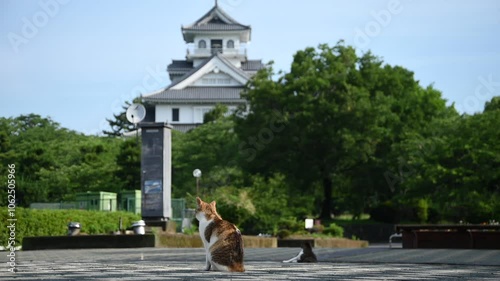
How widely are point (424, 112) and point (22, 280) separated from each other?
4273cm

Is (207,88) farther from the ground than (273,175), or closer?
farther from the ground

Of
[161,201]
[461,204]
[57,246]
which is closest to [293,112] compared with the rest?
[461,204]

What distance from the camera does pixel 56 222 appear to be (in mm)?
24891

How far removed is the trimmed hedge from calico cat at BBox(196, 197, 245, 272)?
42.1ft

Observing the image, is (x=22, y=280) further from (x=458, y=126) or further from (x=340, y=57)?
(x=340, y=57)

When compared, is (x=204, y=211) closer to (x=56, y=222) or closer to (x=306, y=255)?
(x=306, y=255)

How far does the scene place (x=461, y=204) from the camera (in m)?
34.3

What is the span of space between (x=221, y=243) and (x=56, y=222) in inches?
594

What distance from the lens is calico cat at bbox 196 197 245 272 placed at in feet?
35.0

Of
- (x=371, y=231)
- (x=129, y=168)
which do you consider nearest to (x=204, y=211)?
(x=129, y=168)

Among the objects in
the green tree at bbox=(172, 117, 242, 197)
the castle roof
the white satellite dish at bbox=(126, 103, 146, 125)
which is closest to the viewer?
the white satellite dish at bbox=(126, 103, 146, 125)

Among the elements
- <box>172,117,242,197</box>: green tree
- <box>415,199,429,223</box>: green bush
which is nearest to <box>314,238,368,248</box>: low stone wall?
<box>415,199,429,223</box>: green bush

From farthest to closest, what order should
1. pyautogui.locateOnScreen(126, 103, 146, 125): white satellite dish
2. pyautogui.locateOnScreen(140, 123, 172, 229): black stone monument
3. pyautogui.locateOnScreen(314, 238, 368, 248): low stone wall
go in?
1. pyautogui.locateOnScreen(126, 103, 146, 125): white satellite dish
2. pyautogui.locateOnScreen(314, 238, 368, 248): low stone wall
3. pyautogui.locateOnScreen(140, 123, 172, 229): black stone monument

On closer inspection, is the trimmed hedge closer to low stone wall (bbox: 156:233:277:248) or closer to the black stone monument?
the black stone monument
